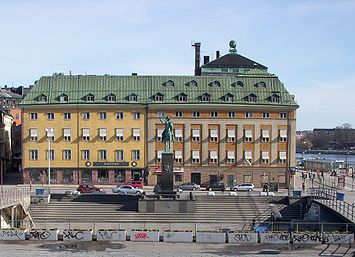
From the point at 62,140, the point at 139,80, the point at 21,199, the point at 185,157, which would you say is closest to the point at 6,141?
the point at 62,140

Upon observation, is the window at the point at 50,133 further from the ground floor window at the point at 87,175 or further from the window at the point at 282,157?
the window at the point at 282,157

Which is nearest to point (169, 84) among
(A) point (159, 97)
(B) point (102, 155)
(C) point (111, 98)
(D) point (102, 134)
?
(A) point (159, 97)

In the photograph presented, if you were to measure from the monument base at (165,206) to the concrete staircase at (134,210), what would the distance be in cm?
60

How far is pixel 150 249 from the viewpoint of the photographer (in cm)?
4153

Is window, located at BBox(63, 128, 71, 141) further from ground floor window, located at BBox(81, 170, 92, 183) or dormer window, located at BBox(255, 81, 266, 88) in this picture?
dormer window, located at BBox(255, 81, 266, 88)

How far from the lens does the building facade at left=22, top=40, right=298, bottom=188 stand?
78938 mm

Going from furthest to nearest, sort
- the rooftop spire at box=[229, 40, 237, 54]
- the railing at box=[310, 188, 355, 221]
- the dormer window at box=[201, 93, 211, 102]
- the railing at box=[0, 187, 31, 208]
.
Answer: the rooftop spire at box=[229, 40, 237, 54]
the dormer window at box=[201, 93, 211, 102]
the railing at box=[0, 187, 31, 208]
the railing at box=[310, 188, 355, 221]

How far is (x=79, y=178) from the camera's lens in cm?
7938

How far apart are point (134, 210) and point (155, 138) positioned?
21785 mm

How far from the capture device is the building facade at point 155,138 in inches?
3108

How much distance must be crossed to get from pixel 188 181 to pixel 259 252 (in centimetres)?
3861

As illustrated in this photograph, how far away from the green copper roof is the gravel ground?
38662 millimetres

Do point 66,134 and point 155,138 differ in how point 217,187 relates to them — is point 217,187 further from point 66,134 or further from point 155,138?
point 66,134

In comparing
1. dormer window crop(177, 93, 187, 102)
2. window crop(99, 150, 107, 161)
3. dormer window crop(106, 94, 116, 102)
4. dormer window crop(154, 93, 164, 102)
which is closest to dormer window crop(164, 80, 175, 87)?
dormer window crop(154, 93, 164, 102)
